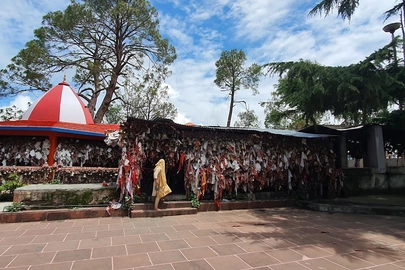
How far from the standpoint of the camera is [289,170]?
7.80 meters

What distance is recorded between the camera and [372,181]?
8.98 meters

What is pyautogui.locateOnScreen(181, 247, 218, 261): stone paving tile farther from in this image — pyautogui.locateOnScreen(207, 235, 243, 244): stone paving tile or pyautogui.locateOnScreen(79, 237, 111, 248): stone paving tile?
pyautogui.locateOnScreen(79, 237, 111, 248): stone paving tile

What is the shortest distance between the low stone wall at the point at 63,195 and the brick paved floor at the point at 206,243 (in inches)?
28.1

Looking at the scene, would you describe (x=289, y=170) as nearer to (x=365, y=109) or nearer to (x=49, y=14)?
(x=365, y=109)

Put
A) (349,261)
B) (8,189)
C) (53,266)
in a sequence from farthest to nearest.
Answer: (8,189) < (349,261) < (53,266)

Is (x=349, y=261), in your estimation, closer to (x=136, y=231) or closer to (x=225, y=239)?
(x=225, y=239)

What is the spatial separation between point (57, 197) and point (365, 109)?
31.7ft

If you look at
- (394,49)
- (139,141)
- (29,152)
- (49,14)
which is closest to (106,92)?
(49,14)

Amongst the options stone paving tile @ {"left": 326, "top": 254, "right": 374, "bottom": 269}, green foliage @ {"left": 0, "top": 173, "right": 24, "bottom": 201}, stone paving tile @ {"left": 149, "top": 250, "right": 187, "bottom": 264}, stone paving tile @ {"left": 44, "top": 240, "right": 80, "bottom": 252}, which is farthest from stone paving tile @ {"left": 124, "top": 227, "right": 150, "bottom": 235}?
green foliage @ {"left": 0, "top": 173, "right": 24, "bottom": 201}

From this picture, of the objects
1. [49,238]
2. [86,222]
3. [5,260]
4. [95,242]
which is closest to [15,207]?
[86,222]

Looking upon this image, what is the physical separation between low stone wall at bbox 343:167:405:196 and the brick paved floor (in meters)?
2.85

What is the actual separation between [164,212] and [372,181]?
7835 mm

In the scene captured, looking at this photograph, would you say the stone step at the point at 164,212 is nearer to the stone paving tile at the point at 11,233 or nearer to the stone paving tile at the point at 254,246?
the stone paving tile at the point at 11,233

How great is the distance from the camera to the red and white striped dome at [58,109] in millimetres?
11586
